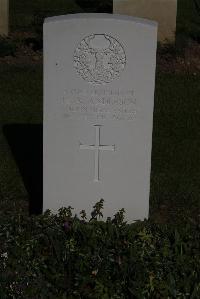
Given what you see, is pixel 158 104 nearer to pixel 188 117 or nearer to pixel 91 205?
pixel 188 117

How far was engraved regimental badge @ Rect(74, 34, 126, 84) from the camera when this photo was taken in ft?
16.7

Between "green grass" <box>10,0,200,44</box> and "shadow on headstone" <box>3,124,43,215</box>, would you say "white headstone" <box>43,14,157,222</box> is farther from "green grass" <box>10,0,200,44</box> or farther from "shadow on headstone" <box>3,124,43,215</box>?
"green grass" <box>10,0,200,44</box>

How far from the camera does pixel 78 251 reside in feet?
15.9

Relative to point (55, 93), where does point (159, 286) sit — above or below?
below

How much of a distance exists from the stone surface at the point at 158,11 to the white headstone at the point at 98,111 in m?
7.07

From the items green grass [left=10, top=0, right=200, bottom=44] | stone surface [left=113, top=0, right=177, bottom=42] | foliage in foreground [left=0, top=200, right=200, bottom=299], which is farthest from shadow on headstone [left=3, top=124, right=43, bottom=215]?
green grass [left=10, top=0, right=200, bottom=44]

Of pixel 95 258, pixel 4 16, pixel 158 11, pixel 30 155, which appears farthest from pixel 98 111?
pixel 4 16

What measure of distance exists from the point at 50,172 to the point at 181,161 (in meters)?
2.55

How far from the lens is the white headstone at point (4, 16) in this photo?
12.3m

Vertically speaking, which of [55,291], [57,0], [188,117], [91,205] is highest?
[57,0]

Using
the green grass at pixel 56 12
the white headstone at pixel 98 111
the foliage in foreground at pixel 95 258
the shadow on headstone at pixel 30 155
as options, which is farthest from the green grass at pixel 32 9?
the foliage in foreground at pixel 95 258

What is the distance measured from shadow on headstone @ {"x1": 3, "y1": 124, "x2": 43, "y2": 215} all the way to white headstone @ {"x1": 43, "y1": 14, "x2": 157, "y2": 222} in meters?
1.02

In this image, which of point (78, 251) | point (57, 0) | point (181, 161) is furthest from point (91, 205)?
point (57, 0)

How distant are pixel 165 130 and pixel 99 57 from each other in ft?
12.2
